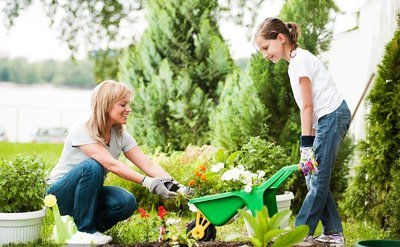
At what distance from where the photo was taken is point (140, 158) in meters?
3.59

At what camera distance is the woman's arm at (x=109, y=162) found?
325 cm

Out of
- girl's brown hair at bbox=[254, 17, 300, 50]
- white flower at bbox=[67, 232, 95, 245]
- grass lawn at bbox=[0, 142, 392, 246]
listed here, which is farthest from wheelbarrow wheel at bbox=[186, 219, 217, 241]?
girl's brown hair at bbox=[254, 17, 300, 50]

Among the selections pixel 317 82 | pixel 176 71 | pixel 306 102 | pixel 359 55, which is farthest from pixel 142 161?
pixel 359 55

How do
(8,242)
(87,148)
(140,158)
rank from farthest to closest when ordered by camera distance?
(140,158)
(87,148)
(8,242)

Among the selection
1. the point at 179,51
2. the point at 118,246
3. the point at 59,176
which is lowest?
the point at 118,246

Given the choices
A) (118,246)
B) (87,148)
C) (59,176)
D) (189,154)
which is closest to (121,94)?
(87,148)

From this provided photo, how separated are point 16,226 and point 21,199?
6.1 inches

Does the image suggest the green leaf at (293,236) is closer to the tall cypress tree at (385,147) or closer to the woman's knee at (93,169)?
the woman's knee at (93,169)

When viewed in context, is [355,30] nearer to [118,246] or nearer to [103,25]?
[118,246]

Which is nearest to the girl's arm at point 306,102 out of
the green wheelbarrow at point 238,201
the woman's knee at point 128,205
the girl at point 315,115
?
the girl at point 315,115

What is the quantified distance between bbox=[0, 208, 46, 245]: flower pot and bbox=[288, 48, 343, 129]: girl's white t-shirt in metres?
1.72

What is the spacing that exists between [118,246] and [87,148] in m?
0.62

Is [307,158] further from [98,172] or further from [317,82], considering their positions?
[98,172]

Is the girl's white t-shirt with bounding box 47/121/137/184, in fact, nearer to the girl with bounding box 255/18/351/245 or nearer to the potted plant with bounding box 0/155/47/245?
the potted plant with bounding box 0/155/47/245
